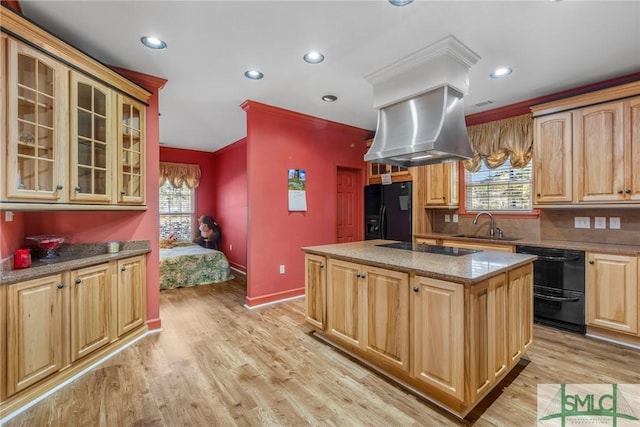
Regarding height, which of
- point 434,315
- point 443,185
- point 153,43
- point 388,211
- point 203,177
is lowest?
point 434,315

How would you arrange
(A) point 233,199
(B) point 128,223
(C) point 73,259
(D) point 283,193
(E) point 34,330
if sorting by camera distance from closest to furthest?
1. (E) point 34,330
2. (C) point 73,259
3. (B) point 128,223
4. (D) point 283,193
5. (A) point 233,199

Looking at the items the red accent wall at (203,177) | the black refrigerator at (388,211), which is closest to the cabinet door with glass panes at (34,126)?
the black refrigerator at (388,211)

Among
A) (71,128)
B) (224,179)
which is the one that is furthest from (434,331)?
(224,179)

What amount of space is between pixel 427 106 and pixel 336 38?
91cm

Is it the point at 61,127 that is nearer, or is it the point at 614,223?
the point at 61,127

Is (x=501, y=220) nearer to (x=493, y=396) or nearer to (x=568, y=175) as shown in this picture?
(x=568, y=175)

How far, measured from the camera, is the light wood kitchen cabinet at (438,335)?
5.80ft

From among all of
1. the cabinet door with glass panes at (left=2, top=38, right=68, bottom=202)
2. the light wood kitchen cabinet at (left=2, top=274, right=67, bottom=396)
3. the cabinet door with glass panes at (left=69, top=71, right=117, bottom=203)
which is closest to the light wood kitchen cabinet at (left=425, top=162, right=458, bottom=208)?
the cabinet door with glass panes at (left=69, top=71, right=117, bottom=203)

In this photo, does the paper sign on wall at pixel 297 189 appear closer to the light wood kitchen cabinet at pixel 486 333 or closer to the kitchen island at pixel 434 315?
the kitchen island at pixel 434 315

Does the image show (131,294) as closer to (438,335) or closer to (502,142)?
(438,335)

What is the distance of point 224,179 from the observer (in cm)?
672

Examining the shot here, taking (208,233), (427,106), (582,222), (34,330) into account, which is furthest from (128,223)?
(582,222)

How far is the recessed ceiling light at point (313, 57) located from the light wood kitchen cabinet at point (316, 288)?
1797mm

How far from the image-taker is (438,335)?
6.15 ft
